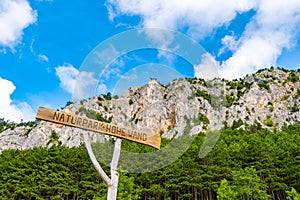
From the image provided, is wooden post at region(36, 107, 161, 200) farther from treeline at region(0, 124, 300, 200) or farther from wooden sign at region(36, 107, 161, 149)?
treeline at region(0, 124, 300, 200)

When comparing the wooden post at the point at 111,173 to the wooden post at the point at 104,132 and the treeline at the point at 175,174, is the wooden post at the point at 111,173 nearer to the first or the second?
the wooden post at the point at 104,132

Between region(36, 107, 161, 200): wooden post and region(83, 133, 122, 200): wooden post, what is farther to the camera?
region(83, 133, 122, 200): wooden post

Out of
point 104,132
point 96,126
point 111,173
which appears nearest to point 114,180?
point 111,173

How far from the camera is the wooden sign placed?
5762 millimetres

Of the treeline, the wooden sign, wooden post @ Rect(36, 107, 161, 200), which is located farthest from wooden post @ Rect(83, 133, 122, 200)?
the treeline

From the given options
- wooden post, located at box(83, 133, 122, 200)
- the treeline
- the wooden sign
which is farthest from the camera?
the treeline

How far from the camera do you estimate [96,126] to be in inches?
248

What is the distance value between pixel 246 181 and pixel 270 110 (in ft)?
233

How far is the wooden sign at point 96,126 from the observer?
5.76 m

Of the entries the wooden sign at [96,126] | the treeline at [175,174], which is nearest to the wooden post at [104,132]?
the wooden sign at [96,126]

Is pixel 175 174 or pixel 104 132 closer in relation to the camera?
pixel 104 132

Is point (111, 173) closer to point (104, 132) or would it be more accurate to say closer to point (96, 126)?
point (104, 132)

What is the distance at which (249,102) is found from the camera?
8900 centimetres

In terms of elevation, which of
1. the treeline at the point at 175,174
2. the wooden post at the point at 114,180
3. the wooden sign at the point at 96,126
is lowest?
the wooden post at the point at 114,180
